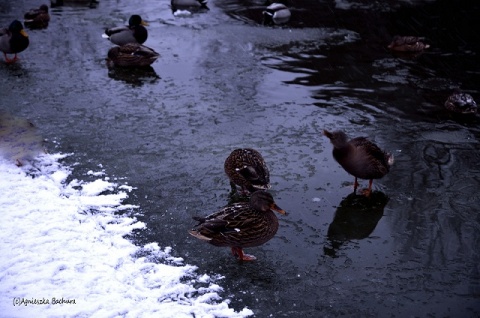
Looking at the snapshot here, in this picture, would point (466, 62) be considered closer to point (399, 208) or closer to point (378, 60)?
point (378, 60)

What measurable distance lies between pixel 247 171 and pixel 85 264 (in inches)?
88.5

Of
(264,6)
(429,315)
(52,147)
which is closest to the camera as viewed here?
(429,315)

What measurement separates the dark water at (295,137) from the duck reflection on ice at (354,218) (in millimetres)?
23

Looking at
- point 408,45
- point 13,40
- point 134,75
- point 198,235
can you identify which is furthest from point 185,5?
point 198,235

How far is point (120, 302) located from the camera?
4691 mm

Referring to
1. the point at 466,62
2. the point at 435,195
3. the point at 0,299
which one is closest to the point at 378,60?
the point at 466,62

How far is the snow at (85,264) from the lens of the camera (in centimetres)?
464

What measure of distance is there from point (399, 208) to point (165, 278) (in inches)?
124

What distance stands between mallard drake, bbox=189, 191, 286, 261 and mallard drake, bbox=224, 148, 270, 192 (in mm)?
889

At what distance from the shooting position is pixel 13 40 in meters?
11.5

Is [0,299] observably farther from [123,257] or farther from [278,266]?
[278,266]

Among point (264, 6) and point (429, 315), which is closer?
point (429, 315)

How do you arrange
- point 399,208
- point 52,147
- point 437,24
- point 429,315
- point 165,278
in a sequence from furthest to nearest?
1. point 437,24
2. point 52,147
3. point 399,208
4. point 165,278
5. point 429,315

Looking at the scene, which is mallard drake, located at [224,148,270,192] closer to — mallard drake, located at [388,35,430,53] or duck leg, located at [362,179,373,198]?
duck leg, located at [362,179,373,198]
